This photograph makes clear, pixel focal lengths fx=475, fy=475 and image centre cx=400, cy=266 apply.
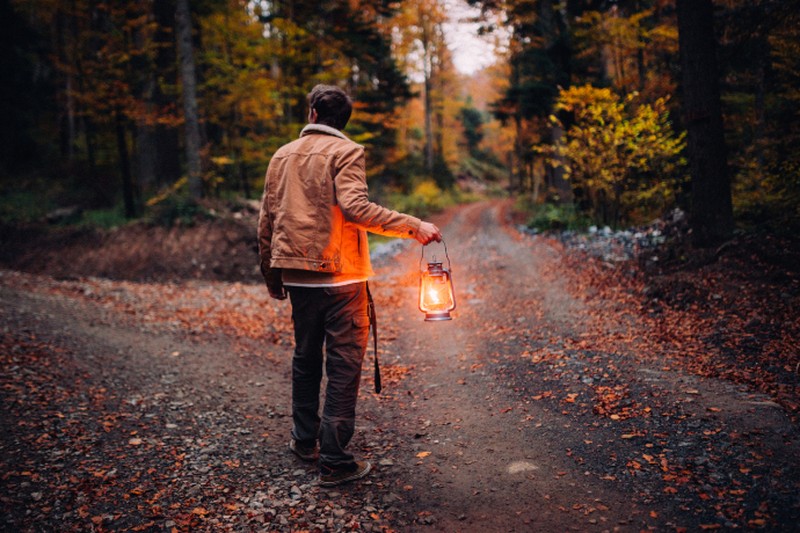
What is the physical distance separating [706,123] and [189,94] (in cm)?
1348

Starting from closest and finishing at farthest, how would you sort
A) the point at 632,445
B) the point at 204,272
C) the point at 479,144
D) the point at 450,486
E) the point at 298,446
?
the point at 450,486 → the point at 632,445 → the point at 298,446 → the point at 204,272 → the point at 479,144

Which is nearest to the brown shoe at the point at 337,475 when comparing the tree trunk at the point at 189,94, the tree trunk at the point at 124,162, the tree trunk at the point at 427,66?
the tree trunk at the point at 189,94

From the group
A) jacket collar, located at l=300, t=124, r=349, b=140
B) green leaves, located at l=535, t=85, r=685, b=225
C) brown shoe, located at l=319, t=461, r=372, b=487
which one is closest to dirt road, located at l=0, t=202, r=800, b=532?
brown shoe, located at l=319, t=461, r=372, b=487

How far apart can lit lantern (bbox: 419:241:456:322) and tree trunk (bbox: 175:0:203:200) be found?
41.9 feet

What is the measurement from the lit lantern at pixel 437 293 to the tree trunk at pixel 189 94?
12.8 metres

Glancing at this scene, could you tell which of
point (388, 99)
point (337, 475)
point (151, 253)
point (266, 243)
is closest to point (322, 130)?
point (266, 243)

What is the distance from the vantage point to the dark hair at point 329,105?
10.8 ft

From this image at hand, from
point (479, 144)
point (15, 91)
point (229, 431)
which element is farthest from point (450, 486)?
point (479, 144)

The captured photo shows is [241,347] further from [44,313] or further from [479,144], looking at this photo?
[479,144]

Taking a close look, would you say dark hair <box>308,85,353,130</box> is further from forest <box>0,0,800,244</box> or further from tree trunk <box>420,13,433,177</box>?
tree trunk <box>420,13,433,177</box>

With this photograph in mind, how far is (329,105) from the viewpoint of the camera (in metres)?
3.30

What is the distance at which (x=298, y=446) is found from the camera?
11.9 feet

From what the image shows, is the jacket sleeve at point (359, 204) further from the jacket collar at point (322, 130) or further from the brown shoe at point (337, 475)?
the brown shoe at point (337, 475)

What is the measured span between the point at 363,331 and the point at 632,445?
208 cm
